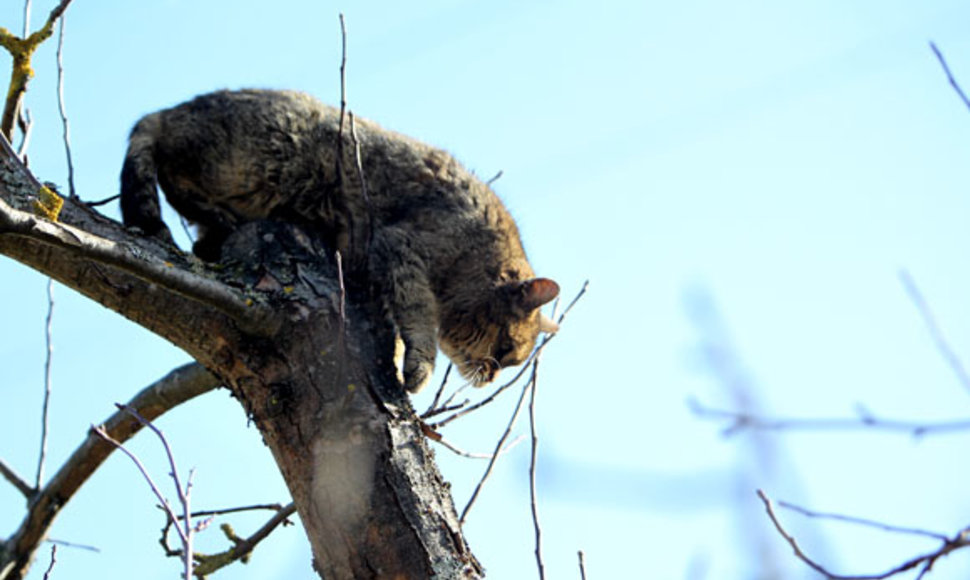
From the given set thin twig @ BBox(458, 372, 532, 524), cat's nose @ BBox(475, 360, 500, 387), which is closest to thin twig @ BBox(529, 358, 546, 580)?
thin twig @ BBox(458, 372, 532, 524)

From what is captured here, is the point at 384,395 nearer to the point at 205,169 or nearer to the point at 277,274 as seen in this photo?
the point at 277,274

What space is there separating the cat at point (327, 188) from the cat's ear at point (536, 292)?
31cm

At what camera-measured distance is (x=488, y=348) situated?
16.9 ft

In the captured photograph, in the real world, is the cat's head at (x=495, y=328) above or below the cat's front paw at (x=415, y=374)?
above

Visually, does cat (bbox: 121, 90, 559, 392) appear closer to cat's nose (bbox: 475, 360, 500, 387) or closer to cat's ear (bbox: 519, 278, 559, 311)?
cat's ear (bbox: 519, 278, 559, 311)

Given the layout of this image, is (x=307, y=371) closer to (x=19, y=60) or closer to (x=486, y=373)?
(x=19, y=60)

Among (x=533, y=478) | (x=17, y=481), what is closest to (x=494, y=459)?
(x=533, y=478)

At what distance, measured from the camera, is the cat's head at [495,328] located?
493 centimetres

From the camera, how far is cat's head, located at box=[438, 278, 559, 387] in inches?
194

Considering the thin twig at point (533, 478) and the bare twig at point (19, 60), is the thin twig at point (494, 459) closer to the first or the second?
the thin twig at point (533, 478)

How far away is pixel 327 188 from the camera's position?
14.5ft

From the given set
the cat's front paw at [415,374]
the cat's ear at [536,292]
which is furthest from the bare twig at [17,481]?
the cat's ear at [536,292]

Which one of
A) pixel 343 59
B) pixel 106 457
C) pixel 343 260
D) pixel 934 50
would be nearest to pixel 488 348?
pixel 343 260

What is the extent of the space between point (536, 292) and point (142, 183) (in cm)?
198
